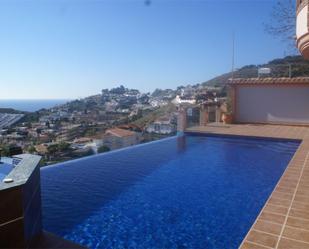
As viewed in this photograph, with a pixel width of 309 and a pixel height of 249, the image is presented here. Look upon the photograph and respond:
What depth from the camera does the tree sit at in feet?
28.2

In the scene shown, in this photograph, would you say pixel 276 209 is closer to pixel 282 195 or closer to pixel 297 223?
pixel 297 223

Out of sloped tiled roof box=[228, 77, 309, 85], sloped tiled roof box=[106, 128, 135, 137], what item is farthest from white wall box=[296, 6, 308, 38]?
sloped tiled roof box=[228, 77, 309, 85]

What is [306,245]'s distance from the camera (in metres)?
3.13

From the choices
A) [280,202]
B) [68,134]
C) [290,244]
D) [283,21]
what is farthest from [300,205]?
[68,134]

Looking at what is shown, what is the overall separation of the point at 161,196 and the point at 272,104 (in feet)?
35.1

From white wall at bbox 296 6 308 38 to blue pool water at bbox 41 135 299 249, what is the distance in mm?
3018

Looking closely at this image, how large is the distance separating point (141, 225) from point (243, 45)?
15.6 meters

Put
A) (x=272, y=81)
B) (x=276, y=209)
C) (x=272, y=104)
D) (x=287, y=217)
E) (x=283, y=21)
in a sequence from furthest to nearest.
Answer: (x=272, y=104) < (x=272, y=81) < (x=283, y=21) < (x=276, y=209) < (x=287, y=217)

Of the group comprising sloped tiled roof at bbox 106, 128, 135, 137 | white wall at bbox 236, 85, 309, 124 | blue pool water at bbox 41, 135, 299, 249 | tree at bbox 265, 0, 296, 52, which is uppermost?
tree at bbox 265, 0, 296, 52

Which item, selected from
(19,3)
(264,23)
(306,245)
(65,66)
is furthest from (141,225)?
(65,66)

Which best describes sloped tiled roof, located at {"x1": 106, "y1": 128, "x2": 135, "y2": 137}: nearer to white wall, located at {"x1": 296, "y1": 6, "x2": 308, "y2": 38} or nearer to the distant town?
the distant town

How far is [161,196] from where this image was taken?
5.92 m

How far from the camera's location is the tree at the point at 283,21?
859 cm

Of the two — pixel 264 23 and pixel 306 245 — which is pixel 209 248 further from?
pixel 264 23
